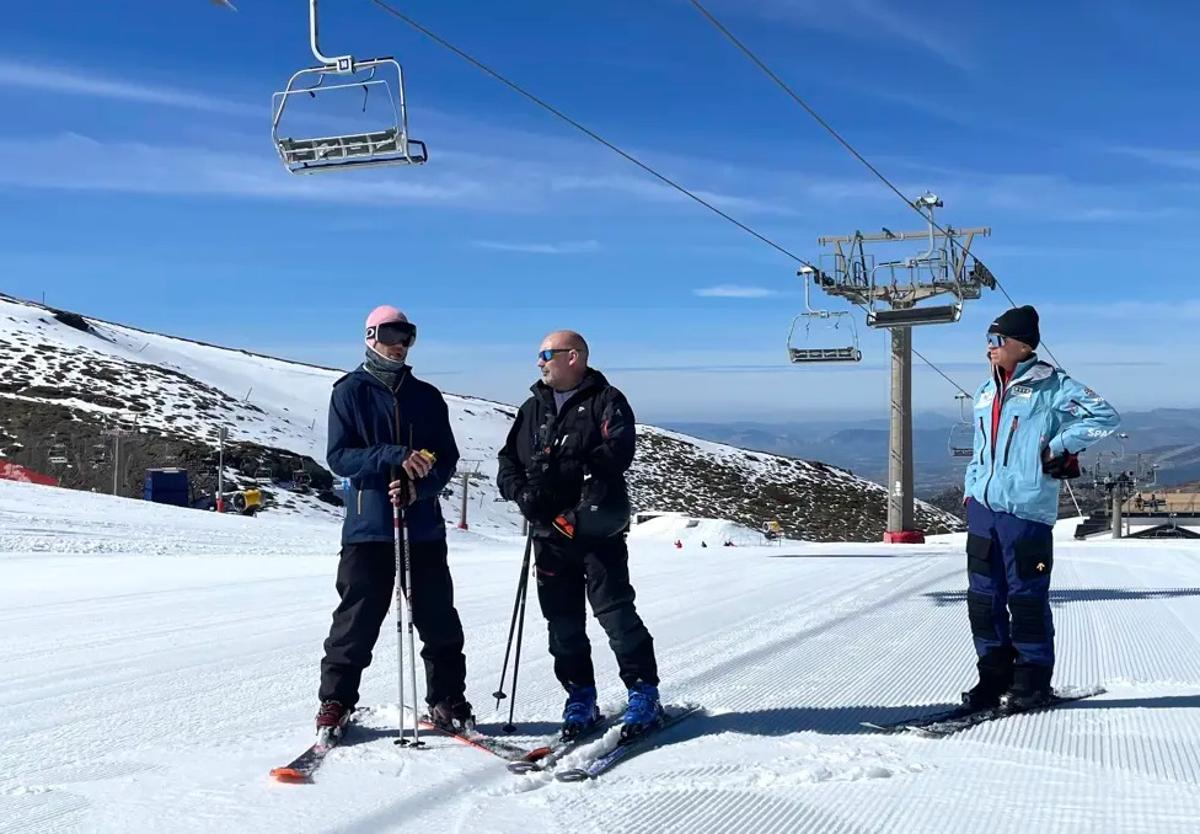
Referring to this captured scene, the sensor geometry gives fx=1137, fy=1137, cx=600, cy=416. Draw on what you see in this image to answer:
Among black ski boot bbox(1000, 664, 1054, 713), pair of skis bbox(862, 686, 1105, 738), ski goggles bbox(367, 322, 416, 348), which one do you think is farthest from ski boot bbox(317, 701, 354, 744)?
black ski boot bbox(1000, 664, 1054, 713)

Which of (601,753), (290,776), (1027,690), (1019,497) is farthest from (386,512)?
(1027,690)

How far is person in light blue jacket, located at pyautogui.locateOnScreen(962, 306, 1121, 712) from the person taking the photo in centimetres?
497

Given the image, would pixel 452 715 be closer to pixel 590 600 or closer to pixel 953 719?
pixel 590 600

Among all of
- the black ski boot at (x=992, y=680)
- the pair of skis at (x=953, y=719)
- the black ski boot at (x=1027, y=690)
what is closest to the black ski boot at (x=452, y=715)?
the pair of skis at (x=953, y=719)

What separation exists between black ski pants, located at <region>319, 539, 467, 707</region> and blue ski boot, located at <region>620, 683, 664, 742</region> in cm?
74

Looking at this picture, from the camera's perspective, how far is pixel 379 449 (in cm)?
449

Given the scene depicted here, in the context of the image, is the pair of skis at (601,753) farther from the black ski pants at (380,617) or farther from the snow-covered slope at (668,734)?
the black ski pants at (380,617)

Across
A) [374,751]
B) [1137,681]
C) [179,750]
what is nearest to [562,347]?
[374,751]

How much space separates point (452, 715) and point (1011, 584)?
2509 millimetres

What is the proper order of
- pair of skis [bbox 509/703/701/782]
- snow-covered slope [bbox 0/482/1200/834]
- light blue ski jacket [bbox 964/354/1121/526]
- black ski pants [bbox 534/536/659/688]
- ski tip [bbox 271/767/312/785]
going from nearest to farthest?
snow-covered slope [bbox 0/482/1200/834] < ski tip [bbox 271/767/312/785] < pair of skis [bbox 509/703/701/782] < black ski pants [bbox 534/536/659/688] < light blue ski jacket [bbox 964/354/1121/526]

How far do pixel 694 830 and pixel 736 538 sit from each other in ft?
76.4

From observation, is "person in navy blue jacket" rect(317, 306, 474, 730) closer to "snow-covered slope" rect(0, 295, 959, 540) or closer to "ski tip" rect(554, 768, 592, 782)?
"ski tip" rect(554, 768, 592, 782)

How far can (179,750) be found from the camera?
14.5 ft

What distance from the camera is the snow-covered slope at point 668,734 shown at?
364 centimetres
